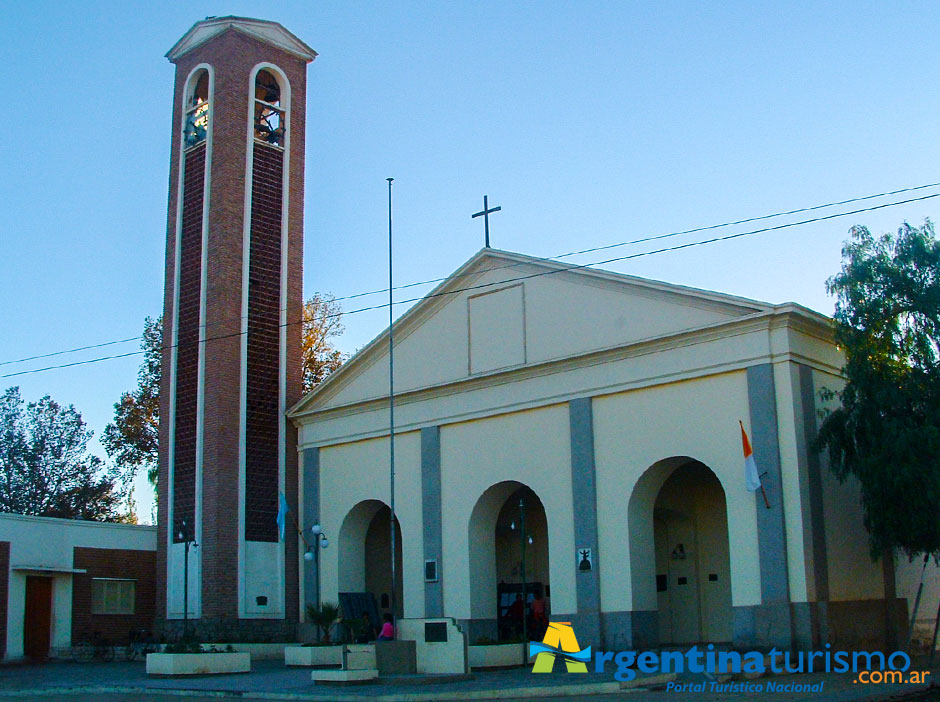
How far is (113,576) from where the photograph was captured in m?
31.8

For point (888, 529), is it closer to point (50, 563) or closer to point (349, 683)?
point (349, 683)

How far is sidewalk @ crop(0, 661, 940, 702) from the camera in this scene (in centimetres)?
1808

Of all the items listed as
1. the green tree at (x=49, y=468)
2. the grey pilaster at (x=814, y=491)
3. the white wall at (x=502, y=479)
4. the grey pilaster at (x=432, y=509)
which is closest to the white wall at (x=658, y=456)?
the white wall at (x=502, y=479)

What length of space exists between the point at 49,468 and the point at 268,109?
26.1 metres

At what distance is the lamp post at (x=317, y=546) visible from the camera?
30097 mm

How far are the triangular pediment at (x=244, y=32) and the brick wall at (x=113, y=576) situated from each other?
1518 cm

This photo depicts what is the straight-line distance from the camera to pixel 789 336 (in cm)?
2352

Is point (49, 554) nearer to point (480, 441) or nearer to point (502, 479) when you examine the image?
point (480, 441)

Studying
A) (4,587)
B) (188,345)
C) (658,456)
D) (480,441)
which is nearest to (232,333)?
(188,345)

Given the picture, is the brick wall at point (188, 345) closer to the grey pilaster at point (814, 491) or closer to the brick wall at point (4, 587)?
the brick wall at point (4, 587)

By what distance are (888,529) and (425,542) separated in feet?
38.8

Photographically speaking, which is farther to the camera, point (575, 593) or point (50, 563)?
point (50, 563)

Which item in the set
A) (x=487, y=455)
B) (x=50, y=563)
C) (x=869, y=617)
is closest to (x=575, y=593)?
(x=487, y=455)

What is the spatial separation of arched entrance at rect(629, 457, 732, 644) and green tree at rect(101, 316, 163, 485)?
22.4 metres
